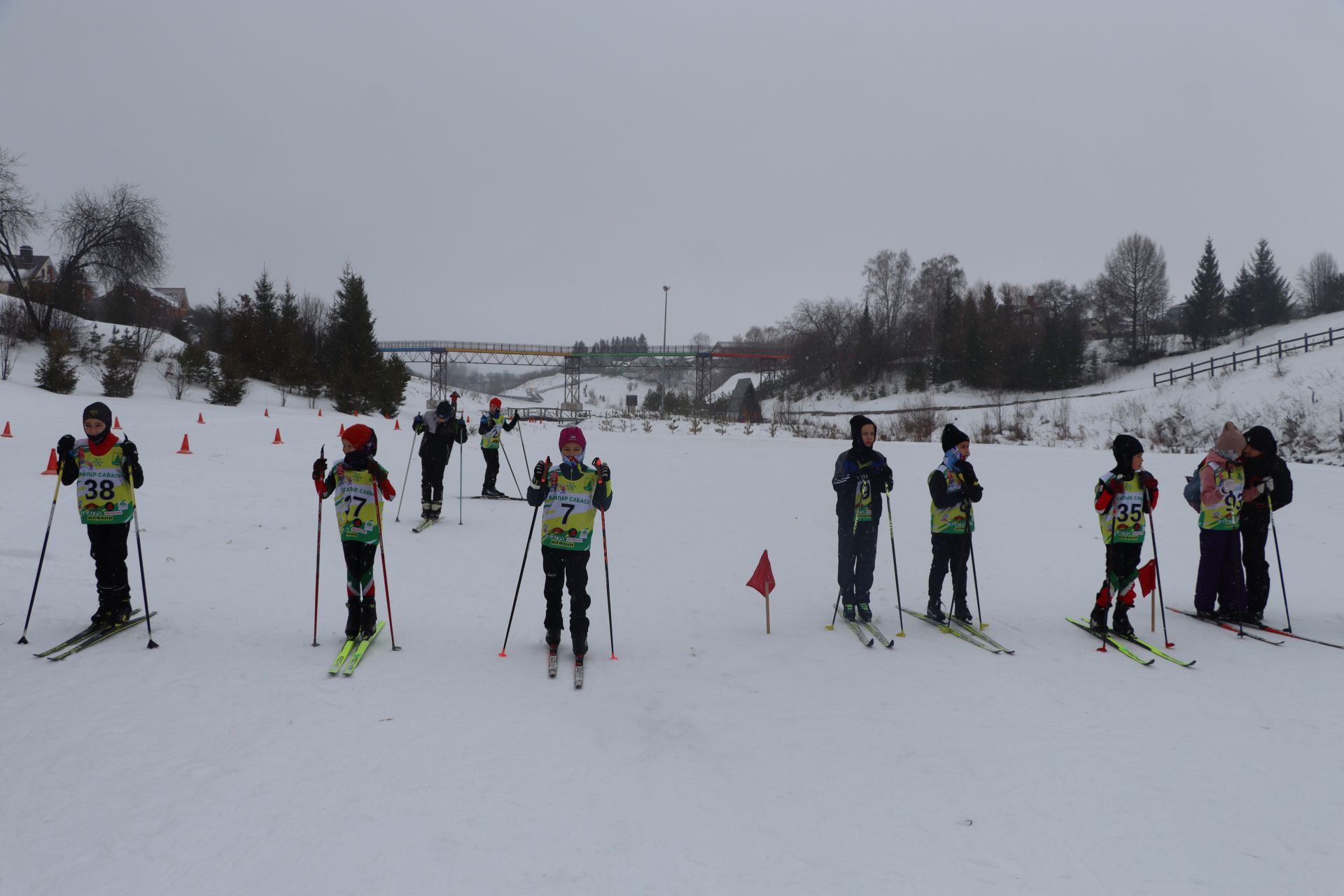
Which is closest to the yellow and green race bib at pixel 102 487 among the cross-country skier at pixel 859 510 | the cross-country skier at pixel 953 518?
the cross-country skier at pixel 859 510

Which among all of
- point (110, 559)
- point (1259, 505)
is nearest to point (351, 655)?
point (110, 559)

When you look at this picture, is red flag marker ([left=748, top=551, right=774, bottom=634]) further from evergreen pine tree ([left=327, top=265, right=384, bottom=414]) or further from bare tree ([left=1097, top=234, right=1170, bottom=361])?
bare tree ([left=1097, top=234, right=1170, bottom=361])

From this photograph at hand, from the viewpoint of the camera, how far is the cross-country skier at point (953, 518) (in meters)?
6.41

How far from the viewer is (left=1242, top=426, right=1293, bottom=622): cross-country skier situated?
6.69 meters

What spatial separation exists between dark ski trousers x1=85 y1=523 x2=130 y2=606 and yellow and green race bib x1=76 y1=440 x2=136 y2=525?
0.07m

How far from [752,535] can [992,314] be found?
5402 centimetres

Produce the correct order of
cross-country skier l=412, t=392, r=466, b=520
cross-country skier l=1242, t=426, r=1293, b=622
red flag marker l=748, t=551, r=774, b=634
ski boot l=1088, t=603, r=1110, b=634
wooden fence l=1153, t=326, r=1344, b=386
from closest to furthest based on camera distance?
ski boot l=1088, t=603, r=1110, b=634, red flag marker l=748, t=551, r=774, b=634, cross-country skier l=1242, t=426, r=1293, b=622, cross-country skier l=412, t=392, r=466, b=520, wooden fence l=1153, t=326, r=1344, b=386

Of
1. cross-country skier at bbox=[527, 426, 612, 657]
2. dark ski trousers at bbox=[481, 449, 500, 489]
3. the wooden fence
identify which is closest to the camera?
cross-country skier at bbox=[527, 426, 612, 657]

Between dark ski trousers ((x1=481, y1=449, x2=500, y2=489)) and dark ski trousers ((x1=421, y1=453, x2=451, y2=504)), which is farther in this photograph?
dark ski trousers ((x1=481, y1=449, x2=500, y2=489))

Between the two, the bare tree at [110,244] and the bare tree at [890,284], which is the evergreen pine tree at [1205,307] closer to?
the bare tree at [890,284]

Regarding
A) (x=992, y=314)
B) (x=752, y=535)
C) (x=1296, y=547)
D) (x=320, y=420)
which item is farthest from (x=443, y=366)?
(x=1296, y=547)

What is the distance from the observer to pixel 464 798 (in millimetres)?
3479

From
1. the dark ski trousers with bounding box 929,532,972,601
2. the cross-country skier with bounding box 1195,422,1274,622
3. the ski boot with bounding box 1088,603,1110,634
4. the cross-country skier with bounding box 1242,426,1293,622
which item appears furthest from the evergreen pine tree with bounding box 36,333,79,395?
the cross-country skier with bounding box 1242,426,1293,622

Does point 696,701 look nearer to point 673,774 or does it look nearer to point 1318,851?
point 673,774
